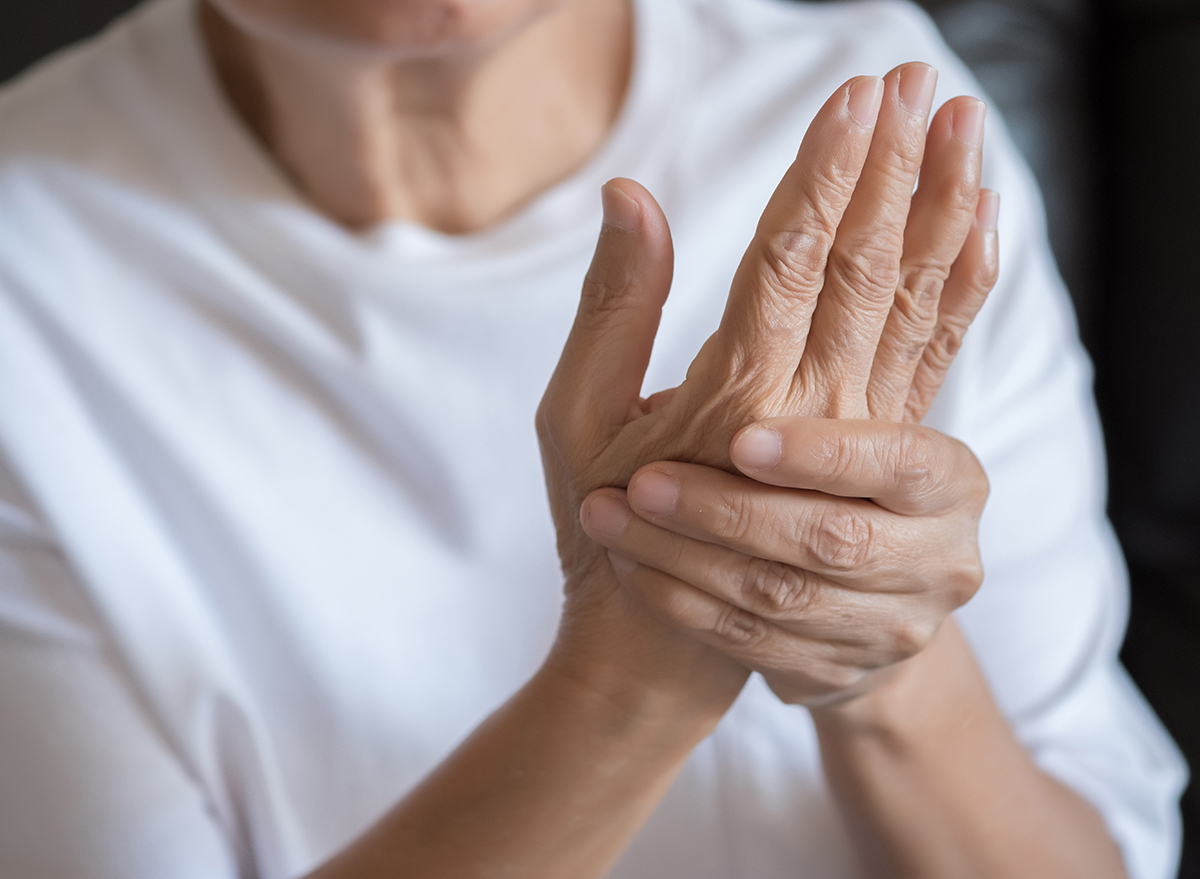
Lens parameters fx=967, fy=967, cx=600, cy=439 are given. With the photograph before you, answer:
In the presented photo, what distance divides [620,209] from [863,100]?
0.31ft

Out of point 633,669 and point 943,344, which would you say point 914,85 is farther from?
point 633,669

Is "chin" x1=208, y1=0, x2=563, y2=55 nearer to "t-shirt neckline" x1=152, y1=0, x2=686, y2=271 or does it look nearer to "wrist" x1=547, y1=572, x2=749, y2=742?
"t-shirt neckline" x1=152, y1=0, x2=686, y2=271

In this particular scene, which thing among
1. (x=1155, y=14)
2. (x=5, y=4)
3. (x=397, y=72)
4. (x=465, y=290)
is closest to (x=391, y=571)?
(x=465, y=290)

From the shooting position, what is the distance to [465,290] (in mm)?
609

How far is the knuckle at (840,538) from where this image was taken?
38 centimetres

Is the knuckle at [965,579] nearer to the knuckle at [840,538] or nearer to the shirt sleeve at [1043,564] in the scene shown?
the knuckle at [840,538]

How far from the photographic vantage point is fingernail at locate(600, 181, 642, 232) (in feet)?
1.18

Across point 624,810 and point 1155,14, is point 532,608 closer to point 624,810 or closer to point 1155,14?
point 624,810

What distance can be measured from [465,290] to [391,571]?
186 mm

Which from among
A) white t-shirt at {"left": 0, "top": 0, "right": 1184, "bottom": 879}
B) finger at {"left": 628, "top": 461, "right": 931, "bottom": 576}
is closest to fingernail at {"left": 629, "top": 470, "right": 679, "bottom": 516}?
finger at {"left": 628, "top": 461, "right": 931, "bottom": 576}

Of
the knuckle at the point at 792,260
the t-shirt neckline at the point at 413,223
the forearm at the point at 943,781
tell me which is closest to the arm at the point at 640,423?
the knuckle at the point at 792,260

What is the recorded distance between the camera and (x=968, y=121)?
0.37 m

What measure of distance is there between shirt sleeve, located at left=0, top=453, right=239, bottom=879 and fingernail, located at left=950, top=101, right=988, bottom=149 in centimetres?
52

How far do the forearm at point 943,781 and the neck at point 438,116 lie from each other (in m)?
0.39
